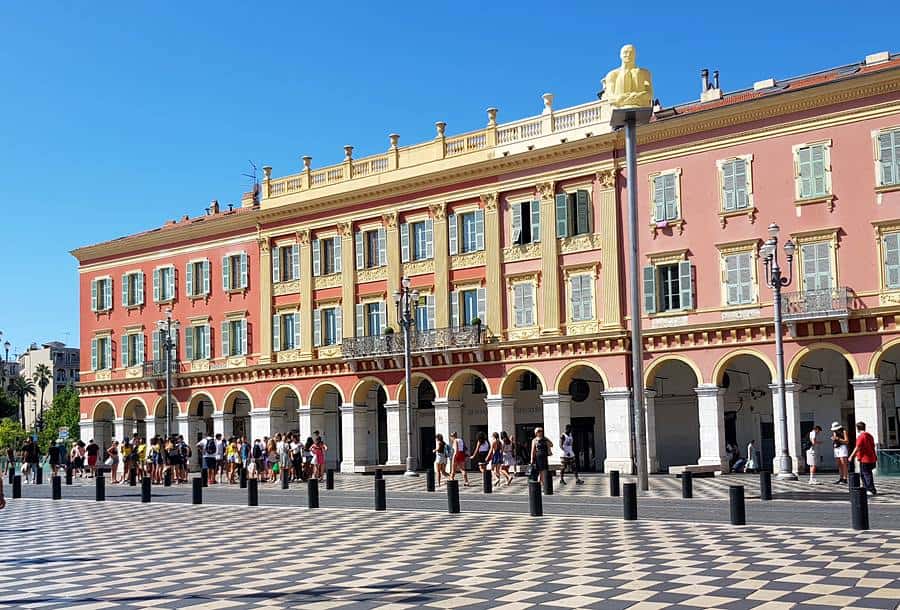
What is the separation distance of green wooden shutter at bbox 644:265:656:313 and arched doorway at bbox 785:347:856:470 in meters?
5.71

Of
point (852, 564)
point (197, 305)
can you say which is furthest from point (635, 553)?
point (197, 305)

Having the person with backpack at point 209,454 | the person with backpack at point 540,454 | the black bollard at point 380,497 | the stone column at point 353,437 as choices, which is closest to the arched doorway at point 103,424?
the stone column at point 353,437

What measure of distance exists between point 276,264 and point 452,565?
39.4 m

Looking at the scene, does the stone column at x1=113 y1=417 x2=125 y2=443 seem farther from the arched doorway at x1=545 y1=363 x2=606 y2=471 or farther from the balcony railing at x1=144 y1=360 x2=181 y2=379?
the arched doorway at x1=545 y1=363 x2=606 y2=471

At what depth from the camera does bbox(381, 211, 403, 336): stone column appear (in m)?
47.6

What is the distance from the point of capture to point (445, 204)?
152ft

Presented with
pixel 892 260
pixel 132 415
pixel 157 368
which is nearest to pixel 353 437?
pixel 157 368

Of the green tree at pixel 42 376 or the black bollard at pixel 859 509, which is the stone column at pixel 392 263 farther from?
the green tree at pixel 42 376

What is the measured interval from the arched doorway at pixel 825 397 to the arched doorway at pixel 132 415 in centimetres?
3405

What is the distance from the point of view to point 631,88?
2708cm

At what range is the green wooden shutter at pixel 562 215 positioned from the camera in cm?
4291

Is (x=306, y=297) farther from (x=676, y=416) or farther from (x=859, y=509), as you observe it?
(x=859, y=509)

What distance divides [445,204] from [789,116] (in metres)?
14.8

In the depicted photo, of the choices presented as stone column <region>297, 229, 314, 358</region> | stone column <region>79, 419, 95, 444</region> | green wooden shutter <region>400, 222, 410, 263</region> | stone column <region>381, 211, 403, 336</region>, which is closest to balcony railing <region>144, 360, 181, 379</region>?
stone column <region>79, 419, 95, 444</region>
